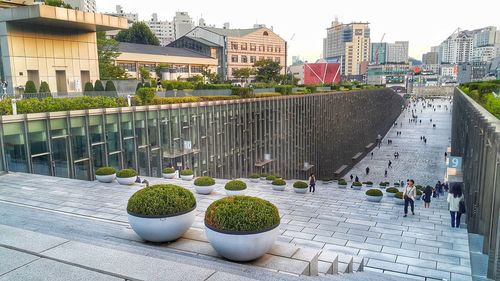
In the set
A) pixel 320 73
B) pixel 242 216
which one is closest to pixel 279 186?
pixel 242 216

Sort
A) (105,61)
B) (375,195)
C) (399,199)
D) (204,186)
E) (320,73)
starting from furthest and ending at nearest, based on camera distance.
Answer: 1. (320,73)
2. (105,61)
3. (375,195)
4. (399,199)
5. (204,186)

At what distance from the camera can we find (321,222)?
15.8 metres

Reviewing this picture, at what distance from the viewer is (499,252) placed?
9.96 meters

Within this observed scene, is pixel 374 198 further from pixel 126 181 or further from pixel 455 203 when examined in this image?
pixel 126 181

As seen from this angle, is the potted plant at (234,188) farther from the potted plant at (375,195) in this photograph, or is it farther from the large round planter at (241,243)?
the large round planter at (241,243)

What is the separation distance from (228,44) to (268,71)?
2934 cm

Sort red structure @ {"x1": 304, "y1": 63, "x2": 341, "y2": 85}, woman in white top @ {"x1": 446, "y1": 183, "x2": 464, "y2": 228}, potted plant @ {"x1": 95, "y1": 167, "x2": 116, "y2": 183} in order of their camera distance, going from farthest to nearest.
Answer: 1. red structure @ {"x1": 304, "y1": 63, "x2": 341, "y2": 85}
2. potted plant @ {"x1": 95, "y1": 167, "x2": 116, "y2": 183}
3. woman in white top @ {"x1": 446, "y1": 183, "x2": 464, "y2": 228}

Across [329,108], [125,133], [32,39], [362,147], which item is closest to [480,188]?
[125,133]

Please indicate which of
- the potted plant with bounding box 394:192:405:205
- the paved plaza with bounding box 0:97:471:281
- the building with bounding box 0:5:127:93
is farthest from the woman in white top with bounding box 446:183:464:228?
the building with bounding box 0:5:127:93

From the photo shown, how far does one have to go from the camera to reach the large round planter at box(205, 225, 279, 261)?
22.2 feet

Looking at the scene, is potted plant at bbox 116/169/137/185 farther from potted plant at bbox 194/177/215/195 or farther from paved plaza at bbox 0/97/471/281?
potted plant at bbox 194/177/215/195

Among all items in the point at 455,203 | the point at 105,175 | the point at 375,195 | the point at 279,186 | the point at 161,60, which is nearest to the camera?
the point at 455,203

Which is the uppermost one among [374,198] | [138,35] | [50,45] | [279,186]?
[138,35]

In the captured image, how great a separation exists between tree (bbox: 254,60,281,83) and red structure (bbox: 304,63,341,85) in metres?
17.0
